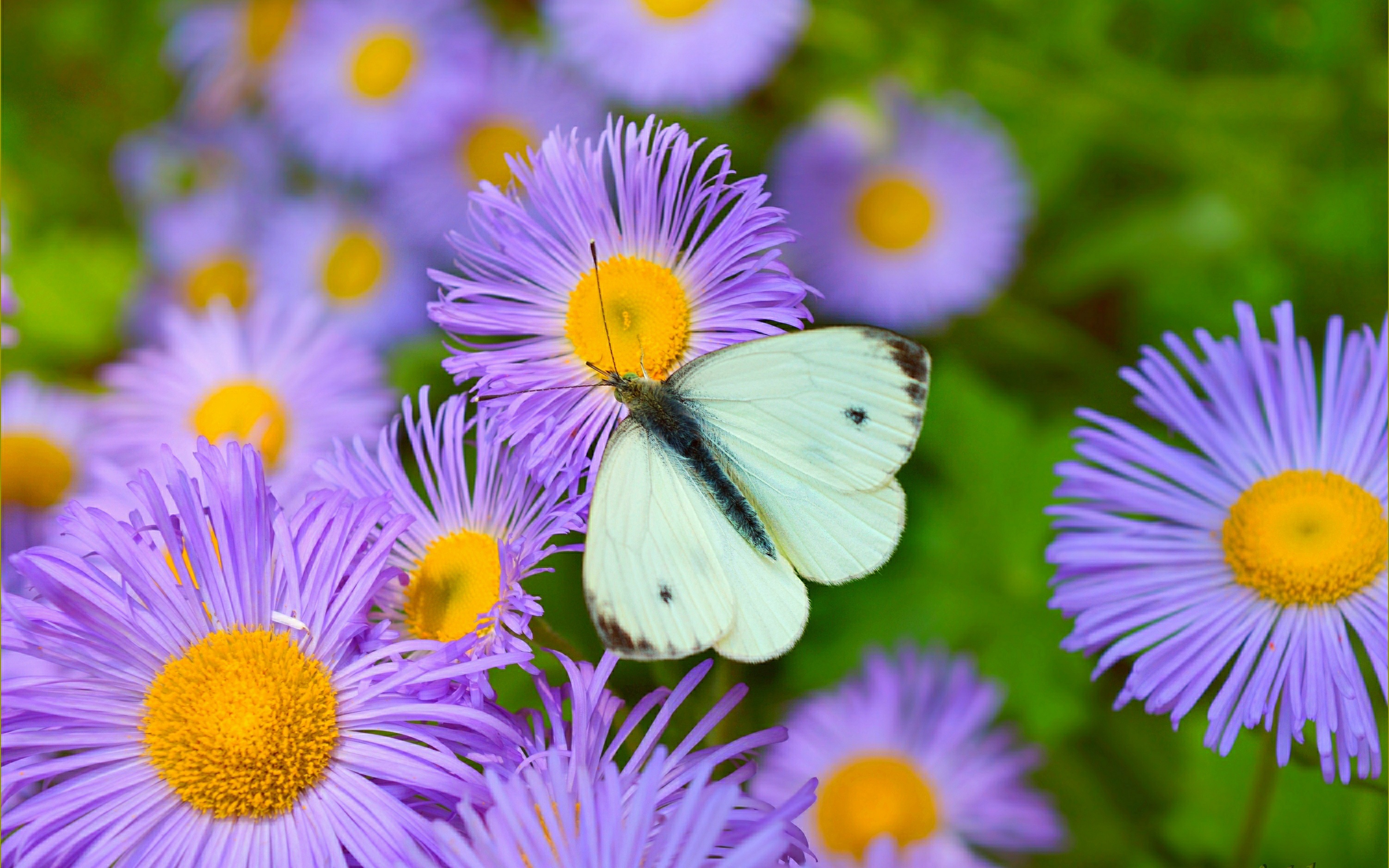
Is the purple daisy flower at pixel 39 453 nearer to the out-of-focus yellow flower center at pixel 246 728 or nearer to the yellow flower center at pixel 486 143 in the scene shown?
the out-of-focus yellow flower center at pixel 246 728

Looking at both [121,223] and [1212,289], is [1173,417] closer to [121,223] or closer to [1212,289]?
[1212,289]

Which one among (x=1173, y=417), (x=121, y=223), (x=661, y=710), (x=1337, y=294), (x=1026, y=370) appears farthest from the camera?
(x=121, y=223)

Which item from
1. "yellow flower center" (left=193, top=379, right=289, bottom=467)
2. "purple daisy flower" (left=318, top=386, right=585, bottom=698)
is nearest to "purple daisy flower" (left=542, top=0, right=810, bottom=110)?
"yellow flower center" (left=193, top=379, right=289, bottom=467)

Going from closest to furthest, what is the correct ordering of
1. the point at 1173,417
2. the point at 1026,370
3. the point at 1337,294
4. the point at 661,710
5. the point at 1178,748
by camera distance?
the point at 661,710 → the point at 1173,417 → the point at 1178,748 → the point at 1337,294 → the point at 1026,370

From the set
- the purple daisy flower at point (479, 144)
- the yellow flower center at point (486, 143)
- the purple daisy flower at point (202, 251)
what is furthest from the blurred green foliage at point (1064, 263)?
the yellow flower center at point (486, 143)

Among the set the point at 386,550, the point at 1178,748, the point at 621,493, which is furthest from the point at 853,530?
the point at 1178,748

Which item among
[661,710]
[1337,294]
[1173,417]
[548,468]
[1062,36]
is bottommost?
[661,710]

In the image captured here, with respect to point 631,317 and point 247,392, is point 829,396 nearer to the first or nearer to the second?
point 631,317
